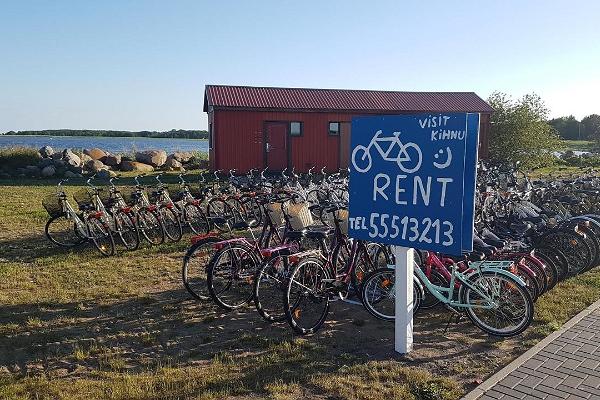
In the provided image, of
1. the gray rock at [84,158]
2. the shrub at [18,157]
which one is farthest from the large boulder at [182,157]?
the shrub at [18,157]

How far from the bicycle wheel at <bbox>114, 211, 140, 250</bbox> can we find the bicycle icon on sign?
5058mm

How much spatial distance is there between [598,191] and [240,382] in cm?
892

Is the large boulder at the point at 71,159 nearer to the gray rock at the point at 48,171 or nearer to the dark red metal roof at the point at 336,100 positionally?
the gray rock at the point at 48,171

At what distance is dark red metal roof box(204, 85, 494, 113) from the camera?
62.8 feet

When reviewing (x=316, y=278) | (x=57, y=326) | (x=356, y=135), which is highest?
(x=356, y=135)

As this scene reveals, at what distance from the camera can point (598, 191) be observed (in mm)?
9641

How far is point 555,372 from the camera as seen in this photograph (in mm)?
3727

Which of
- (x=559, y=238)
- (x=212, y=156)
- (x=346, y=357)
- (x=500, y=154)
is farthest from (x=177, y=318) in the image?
(x=500, y=154)

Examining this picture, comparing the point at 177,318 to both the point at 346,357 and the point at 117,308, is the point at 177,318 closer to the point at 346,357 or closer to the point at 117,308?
the point at 117,308

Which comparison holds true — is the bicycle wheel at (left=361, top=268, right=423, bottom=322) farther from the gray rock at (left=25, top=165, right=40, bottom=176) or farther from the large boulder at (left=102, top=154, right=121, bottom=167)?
the large boulder at (left=102, top=154, right=121, bottom=167)

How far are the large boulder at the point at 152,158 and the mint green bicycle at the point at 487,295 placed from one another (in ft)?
70.9

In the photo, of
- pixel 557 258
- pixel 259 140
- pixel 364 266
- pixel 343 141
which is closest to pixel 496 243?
pixel 557 258

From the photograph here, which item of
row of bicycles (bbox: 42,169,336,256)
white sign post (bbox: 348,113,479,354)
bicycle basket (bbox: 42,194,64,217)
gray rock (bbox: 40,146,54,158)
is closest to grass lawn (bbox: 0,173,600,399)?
white sign post (bbox: 348,113,479,354)

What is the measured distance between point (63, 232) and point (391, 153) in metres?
6.98
